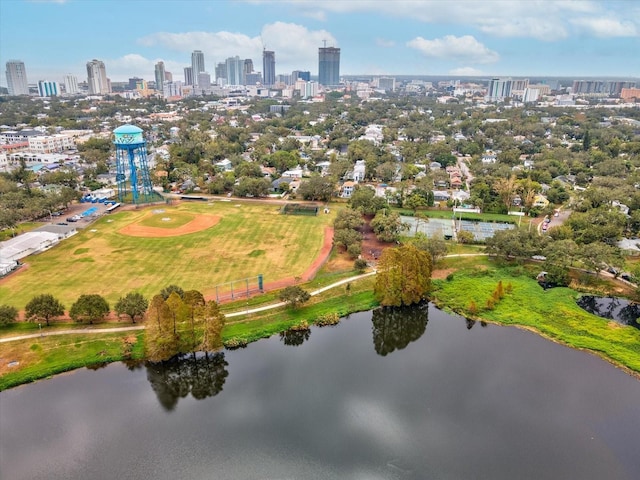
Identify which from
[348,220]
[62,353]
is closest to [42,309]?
[62,353]

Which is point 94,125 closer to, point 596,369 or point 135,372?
point 135,372

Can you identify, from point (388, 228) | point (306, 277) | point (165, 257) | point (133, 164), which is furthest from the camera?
point (133, 164)

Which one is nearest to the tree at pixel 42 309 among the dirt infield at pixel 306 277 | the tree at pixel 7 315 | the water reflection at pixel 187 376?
the tree at pixel 7 315

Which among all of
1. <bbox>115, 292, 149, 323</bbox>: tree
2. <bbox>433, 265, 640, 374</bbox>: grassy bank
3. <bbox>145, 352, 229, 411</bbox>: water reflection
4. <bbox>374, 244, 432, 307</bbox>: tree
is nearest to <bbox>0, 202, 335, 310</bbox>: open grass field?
<bbox>115, 292, 149, 323</bbox>: tree

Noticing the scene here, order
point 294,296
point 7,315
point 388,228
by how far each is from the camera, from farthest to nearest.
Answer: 1. point 388,228
2. point 294,296
3. point 7,315

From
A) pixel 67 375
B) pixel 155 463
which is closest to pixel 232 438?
pixel 155 463

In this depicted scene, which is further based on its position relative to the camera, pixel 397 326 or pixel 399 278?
pixel 399 278

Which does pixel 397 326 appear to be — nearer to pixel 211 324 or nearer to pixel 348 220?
pixel 211 324
